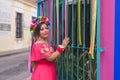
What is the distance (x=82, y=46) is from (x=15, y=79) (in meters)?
7.01

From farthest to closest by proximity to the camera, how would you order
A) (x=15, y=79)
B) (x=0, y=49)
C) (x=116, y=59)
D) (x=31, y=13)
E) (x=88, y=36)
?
(x=31, y=13)
(x=0, y=49)
(x=15, y=79)
(x=88, y=36)
(x=116, y=59)

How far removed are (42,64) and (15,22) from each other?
20.6 metres

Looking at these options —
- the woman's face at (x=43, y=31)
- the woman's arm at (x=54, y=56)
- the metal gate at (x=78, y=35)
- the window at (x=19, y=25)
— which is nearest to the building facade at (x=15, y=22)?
the window at (x=19, y=25)

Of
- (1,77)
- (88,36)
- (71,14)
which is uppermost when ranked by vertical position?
(71,14)

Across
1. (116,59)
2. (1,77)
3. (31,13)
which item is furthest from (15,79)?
(31,13)

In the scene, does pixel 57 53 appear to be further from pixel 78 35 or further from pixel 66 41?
pixel 78 35

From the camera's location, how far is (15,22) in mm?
23844

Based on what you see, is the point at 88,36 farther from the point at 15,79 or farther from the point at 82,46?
the point at 15,79

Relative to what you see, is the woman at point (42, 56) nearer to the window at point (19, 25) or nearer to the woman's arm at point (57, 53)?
the woman's arm at point (57, 53)

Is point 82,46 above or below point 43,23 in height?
below

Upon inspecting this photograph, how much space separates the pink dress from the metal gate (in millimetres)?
173

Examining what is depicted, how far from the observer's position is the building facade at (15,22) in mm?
21636

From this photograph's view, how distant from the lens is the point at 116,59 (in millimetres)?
2705

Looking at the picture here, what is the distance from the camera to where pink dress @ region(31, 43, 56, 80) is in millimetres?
3484
